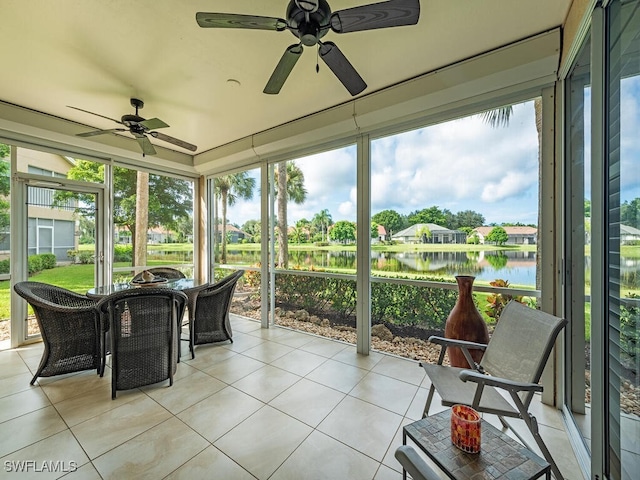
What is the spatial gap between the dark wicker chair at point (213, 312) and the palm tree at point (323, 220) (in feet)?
4.31

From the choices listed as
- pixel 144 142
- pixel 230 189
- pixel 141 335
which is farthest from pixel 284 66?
pixel 230 189

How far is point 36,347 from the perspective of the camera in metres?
3.37

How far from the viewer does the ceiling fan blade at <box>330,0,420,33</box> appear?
1372 millimetres

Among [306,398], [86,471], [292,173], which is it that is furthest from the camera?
[292,173]

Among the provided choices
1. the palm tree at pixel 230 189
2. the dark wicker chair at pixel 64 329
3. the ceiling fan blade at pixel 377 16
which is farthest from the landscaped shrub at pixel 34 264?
the ceiling fan blade at pixel 377 16

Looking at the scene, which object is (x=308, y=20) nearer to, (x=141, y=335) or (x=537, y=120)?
(x=537, y=120)

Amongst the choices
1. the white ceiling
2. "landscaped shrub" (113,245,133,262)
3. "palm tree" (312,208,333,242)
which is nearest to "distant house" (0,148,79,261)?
"landscaped shrub" (113,245,133,262)

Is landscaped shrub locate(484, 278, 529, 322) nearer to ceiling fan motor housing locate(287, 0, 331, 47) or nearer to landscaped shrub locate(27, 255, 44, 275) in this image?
ceiling fan motor housing locate(287, 0, 331, 47)

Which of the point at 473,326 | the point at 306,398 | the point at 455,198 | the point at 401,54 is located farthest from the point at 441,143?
the point at 306,398

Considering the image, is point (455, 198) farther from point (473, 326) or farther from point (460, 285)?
point (473, 326)

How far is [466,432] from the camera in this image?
1.21 m

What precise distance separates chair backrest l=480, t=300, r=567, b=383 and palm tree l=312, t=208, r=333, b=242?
239 cm

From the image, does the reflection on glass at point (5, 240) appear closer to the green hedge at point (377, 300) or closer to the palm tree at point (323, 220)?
the green hedge at point (377, 300)

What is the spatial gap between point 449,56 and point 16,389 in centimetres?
489
